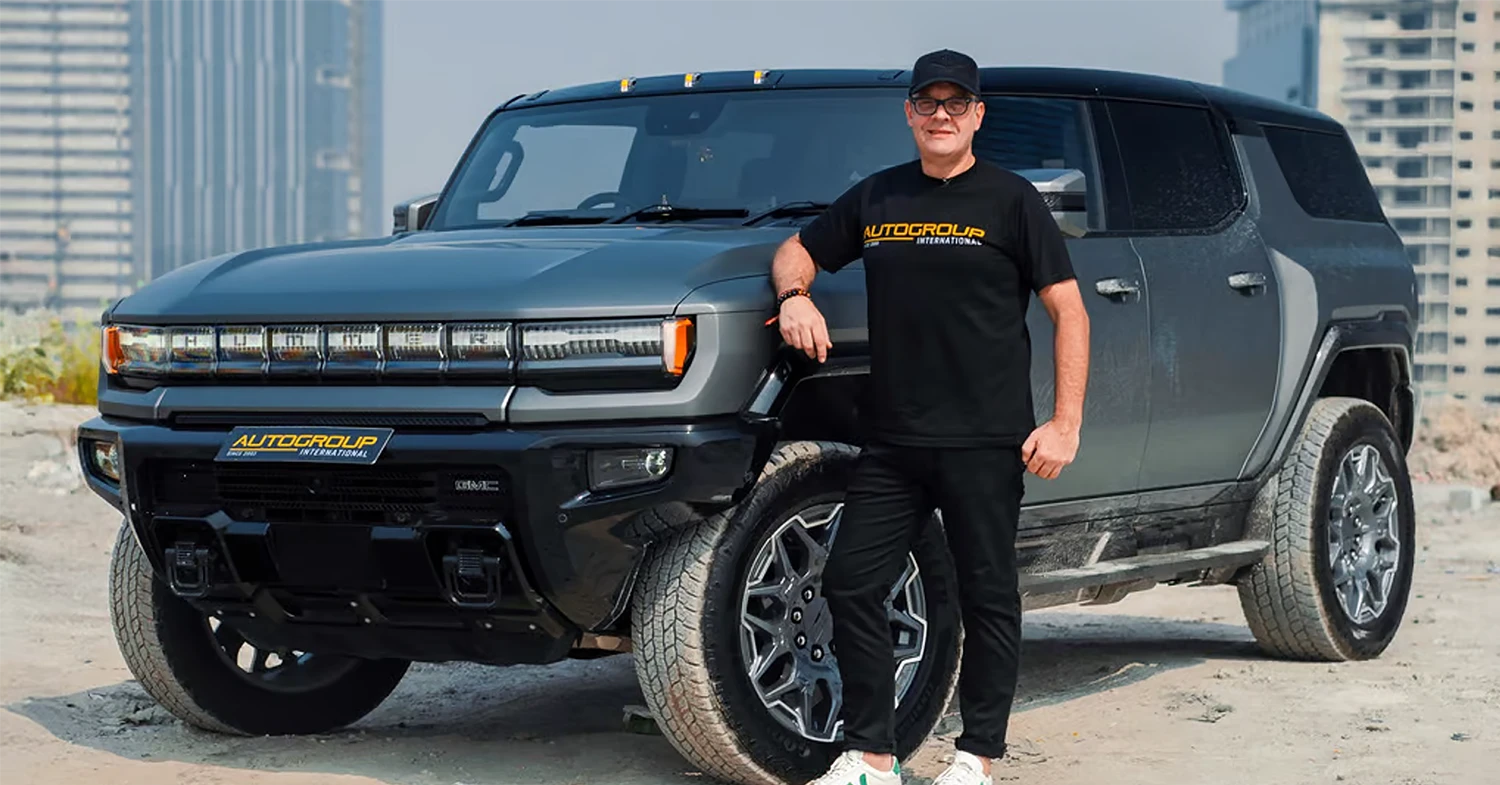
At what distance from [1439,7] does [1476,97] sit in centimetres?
1020

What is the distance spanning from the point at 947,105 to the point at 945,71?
3.1 inches

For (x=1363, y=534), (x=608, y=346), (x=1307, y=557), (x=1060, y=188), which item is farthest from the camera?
(x=1363, y=534)

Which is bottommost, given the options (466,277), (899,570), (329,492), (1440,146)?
(899,570)

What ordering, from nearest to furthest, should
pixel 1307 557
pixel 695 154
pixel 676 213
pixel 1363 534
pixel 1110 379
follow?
pixel 676 213, pixel 1110 379, pixel 695 154, pixel 1307 557, pixel 1363 534

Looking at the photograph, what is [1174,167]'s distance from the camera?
7.18 meters

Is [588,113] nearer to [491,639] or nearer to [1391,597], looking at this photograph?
[491,639]

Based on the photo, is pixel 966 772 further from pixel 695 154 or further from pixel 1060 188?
pixel 695 154

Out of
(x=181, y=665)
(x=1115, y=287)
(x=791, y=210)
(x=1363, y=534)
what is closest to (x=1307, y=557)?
(x=1363, y=534)

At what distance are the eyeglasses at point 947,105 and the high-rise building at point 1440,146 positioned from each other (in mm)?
168482

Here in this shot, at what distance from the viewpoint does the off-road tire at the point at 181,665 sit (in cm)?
620

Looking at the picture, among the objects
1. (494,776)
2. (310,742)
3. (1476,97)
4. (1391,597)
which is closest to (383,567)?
(494,776)

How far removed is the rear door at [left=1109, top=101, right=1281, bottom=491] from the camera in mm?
6770

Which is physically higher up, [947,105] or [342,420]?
[947,105]

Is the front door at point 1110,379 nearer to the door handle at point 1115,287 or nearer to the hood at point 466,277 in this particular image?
the door handle at point 1115,287
